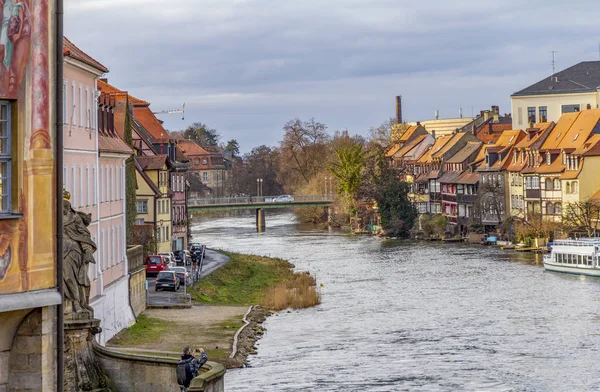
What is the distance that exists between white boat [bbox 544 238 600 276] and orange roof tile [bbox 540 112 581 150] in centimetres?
2270

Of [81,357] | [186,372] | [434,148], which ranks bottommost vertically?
[186,372]

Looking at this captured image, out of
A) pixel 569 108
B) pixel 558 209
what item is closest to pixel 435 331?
pixel 558 209

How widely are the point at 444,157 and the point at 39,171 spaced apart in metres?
104

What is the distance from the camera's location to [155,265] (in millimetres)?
58375

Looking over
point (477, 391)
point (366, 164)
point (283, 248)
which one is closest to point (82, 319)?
point (477, 391)

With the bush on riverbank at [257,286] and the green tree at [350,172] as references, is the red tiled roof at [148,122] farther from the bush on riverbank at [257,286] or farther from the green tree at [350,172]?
the green tree at [350,172]

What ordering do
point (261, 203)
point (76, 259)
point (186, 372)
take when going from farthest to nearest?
point (261, 203), point (186, 372), point (76, 259)

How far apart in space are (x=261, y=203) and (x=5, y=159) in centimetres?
10969

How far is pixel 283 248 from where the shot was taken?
92.4m

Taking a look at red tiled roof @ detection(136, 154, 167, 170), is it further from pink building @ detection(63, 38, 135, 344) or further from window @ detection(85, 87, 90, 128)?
window @ detection(85, 87, 90, 128)

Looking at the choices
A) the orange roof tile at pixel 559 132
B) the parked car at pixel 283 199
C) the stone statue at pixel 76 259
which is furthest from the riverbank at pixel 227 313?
the parked car at pixel 283 199

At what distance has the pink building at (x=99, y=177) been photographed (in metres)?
31.6

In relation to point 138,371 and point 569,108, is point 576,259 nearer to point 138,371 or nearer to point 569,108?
point 569,108

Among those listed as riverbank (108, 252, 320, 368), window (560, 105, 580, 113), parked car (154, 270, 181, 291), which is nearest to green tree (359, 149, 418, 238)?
window (560, 105, 580, 113)
